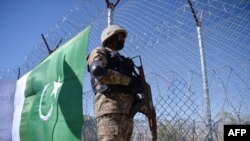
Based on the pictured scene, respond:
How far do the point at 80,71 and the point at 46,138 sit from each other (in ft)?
2.91

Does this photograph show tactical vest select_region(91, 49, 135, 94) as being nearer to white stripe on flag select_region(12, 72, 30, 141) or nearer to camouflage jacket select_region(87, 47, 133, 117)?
camouflage jacket select_region(87, 47, 133, 117)

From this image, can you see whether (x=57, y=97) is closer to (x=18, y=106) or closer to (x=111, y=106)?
(x=111, y=106)

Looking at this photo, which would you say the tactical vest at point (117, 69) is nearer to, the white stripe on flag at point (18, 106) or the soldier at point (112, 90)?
the soldier at point (112, 90)

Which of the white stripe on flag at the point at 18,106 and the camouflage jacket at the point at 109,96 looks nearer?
the camouflage jacket at the point at 109,96

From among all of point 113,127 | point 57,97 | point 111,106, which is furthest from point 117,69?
point 57,97

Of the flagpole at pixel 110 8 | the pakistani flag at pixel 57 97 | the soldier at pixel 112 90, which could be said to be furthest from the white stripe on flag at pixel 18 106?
the soldier at pixel 112 90

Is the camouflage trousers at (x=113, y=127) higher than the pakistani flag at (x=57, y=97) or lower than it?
lower

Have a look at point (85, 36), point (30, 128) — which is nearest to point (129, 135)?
point (85, 36)

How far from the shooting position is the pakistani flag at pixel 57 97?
11.1 ft

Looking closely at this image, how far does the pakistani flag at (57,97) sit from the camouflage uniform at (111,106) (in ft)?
1.87

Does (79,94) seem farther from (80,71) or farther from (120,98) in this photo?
(120,98)

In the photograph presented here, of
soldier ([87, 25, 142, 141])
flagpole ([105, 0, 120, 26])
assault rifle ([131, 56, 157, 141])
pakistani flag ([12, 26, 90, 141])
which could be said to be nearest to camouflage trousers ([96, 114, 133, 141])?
soldier ([87, 25, 142, 141])

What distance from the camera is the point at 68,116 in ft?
11.3

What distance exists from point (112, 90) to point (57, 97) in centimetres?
101
